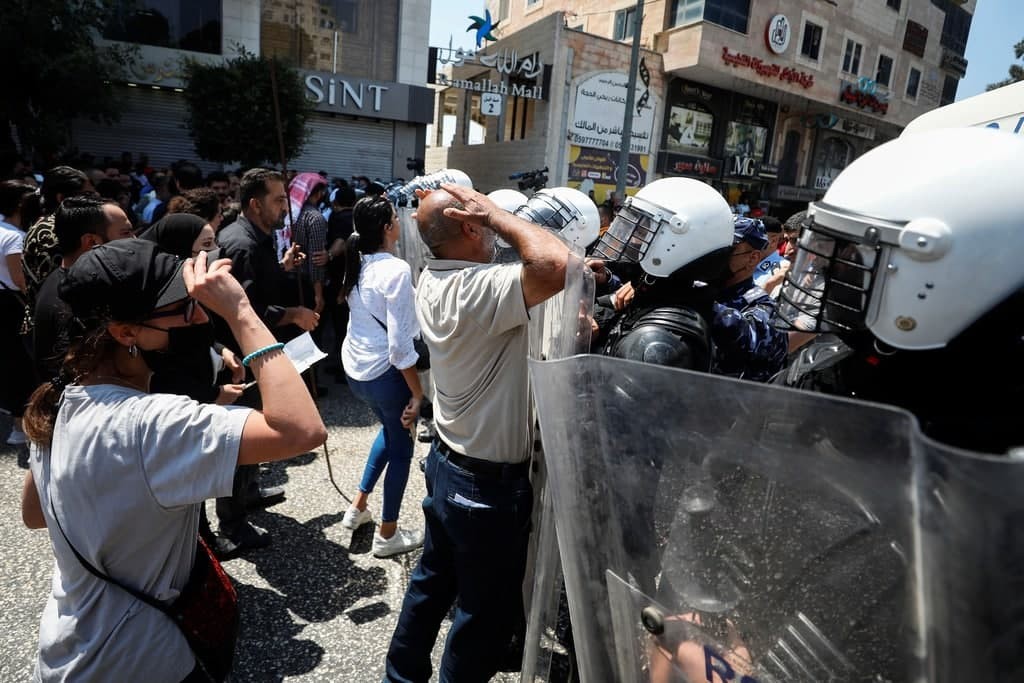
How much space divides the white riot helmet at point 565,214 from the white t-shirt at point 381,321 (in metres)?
0.75

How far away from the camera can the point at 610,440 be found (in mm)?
938

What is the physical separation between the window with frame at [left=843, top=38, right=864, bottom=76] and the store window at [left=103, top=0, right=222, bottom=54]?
22.9 m

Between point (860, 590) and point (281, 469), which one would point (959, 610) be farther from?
point (281, 469)

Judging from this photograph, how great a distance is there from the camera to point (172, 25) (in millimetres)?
18078

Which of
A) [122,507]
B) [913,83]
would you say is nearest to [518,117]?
[913,83]

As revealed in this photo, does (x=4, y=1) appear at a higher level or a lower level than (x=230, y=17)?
lower

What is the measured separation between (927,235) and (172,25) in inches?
892

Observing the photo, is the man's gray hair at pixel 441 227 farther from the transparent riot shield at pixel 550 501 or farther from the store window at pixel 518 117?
the store window at pixel 518 117

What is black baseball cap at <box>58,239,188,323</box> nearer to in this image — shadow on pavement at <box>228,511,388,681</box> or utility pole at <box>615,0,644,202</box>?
shadow on pavement at <box>228,511,388,681</box>

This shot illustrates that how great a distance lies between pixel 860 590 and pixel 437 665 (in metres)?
2.25

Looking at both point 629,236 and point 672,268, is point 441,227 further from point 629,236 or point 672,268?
point 672,268

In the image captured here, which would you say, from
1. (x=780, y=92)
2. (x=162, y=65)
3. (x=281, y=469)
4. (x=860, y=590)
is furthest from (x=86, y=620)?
(x=780, y=92)

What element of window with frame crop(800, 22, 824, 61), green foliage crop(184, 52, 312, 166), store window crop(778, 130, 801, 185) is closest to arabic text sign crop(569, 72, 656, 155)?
window with frame crop(800, 22, 824, 61)

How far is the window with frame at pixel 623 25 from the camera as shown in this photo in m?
20.6
